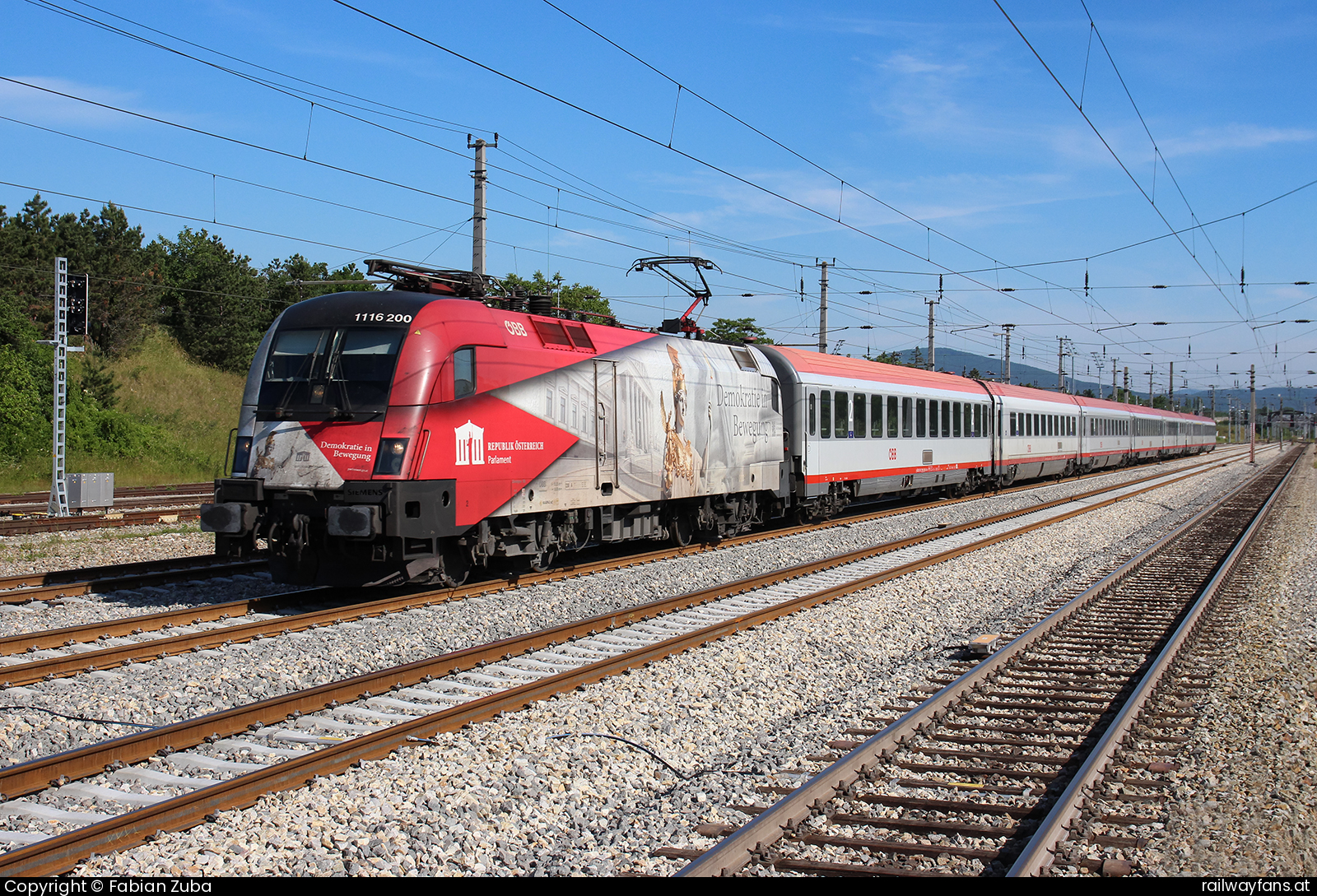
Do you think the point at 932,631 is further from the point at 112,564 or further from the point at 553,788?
the point at 112,564

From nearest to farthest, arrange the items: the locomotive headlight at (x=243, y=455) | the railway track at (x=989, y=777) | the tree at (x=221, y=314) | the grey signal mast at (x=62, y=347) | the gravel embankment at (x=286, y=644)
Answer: the railway track at (x=989, y=777), the gravel embankment at (x=286, y=644), the locomotive headlight at (x=243, y=455), the grey signal mast at (x=62, y=347), the tree at (x=221, y=314)

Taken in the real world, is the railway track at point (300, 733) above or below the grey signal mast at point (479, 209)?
below

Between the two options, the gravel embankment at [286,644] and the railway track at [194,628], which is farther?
the railway track at [194,628]

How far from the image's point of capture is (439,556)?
428 inches

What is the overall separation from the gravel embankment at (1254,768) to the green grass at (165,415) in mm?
30170

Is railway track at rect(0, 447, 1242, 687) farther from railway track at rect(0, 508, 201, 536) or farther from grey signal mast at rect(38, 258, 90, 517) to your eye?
grey signal mast at rect(38, 258, 90, 517)

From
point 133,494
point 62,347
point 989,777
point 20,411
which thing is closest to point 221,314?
point 20,411

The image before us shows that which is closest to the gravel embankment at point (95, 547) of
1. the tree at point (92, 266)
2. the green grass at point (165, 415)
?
the green grass at point (165, 415)

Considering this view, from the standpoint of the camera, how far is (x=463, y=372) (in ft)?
35.4

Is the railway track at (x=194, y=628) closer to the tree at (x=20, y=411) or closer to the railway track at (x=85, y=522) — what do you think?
the railway track at (x=85, y=522)

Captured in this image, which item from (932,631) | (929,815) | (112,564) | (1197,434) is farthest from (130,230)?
(1197,434)

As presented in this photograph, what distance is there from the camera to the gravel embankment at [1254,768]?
15.1ft

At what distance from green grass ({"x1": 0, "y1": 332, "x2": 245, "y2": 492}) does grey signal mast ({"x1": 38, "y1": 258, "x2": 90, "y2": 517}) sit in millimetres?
9517

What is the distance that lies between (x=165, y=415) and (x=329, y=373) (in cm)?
3259
